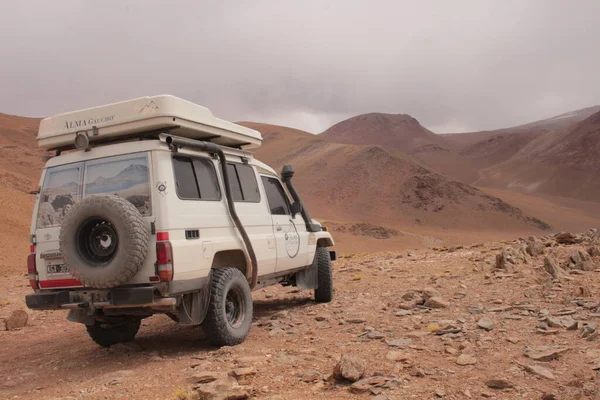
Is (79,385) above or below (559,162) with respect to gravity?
below

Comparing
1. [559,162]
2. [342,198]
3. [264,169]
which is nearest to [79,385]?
[264,169]

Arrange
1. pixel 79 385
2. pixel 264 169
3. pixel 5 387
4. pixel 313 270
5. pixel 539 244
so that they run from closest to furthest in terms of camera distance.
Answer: pixel 79 385 < pixel 5 387 < pixel 264 169 < pixel 313 270 < pixel 539 244

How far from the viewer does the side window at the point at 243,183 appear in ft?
21.6

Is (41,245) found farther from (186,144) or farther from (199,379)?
(199,379)

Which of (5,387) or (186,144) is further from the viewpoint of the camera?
(186,144)

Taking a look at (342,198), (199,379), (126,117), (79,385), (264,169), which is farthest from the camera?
(342,198)

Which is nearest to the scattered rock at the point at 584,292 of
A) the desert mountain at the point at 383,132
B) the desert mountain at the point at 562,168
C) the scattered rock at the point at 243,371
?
the scattered rock at the point at 243,371

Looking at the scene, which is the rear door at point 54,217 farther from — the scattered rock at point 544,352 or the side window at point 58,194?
the scattered rock at point 544,352

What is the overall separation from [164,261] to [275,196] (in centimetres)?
285

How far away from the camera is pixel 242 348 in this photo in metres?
5.68

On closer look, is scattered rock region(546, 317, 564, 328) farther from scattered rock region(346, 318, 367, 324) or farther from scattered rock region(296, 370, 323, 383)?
scattered rock region(296, 370, 323, 383)

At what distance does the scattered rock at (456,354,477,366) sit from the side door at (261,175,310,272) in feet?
9.96

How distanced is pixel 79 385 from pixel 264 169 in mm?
3759

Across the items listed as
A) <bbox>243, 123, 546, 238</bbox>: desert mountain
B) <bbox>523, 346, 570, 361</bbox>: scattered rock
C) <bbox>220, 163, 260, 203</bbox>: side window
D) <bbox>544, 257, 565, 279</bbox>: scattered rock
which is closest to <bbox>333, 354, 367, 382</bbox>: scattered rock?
<bbox>523, 346, 570, 361</bbox>: scattered rock
